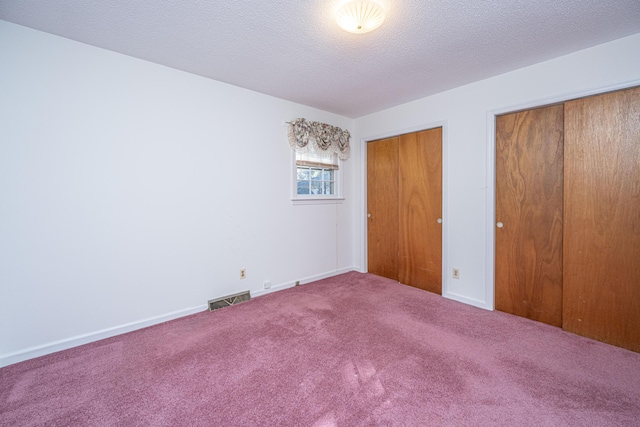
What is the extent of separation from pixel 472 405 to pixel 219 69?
10.8ft

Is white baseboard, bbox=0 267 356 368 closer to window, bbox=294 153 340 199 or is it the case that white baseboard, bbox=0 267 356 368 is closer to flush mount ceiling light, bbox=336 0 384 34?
window, bbox=294 153 340 199

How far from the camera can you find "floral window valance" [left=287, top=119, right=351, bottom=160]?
3424mm

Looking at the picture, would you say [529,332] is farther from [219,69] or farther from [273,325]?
[219,69]

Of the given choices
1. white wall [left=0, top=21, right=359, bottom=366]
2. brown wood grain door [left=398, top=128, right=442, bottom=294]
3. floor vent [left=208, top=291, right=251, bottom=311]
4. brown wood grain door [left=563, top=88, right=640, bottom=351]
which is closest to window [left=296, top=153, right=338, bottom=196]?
white wall [left=0, top=21, right=359, bottom=366]

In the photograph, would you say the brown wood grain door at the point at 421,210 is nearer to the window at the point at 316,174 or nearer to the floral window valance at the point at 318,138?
the floral window valance at the point at 318,138

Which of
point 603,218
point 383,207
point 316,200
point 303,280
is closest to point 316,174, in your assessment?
point 316,200

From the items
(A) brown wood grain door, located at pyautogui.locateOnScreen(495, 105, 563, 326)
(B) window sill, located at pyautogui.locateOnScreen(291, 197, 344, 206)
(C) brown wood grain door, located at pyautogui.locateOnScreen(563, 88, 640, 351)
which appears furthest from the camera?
(B) window sill, located at pyautogui.locateOnScreen(291, 197, 344, 206)

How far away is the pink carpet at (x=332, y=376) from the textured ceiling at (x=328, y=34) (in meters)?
2.41

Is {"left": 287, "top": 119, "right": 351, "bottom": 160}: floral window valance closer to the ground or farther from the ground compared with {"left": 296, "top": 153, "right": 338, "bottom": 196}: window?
farther from the ground

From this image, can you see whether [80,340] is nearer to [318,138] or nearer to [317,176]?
[317,176]

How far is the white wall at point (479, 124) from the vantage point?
7.19 ft

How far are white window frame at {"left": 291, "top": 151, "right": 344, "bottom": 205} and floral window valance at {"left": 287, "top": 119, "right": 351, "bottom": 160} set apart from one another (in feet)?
0.48

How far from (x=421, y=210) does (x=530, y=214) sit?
1.13 m

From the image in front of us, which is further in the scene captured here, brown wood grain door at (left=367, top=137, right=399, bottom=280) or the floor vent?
brown wood grain door at (left=367, top=137, right=399, bottom=280)
